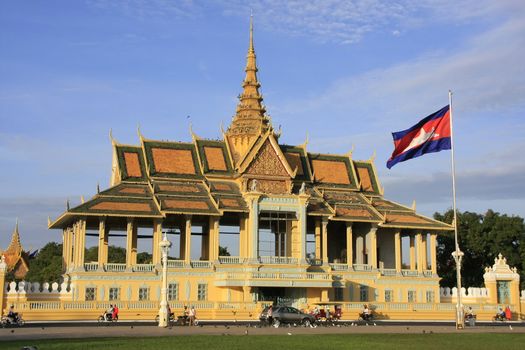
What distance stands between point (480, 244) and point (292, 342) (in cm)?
5319

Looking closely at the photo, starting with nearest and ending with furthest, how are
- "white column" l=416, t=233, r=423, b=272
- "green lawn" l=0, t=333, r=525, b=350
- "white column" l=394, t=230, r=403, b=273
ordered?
"green lawn" l=0, t=333, r=525, b=350 < "white column" l=394, t=230, r=403, b=273 < "white column" l=416, t=233, r=423, b=272

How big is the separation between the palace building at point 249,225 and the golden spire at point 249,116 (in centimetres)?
11

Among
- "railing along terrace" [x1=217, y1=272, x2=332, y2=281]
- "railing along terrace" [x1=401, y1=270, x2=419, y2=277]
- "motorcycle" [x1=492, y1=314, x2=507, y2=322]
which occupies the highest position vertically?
"railing along terrace" [x1=401, y1=270, x2=419, y2=277]

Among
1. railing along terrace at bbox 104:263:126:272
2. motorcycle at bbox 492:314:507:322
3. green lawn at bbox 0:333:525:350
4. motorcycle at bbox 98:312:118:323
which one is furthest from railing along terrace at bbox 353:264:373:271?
green lawn at bbox 0:333:525:350

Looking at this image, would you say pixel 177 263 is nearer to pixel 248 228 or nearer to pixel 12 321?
pixel 248 228

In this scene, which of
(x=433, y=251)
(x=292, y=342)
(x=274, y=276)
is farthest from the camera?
(x=433, y=251)

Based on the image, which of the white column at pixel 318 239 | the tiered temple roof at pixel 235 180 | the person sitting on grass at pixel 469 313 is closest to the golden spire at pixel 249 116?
the tiered temple roof at pixel 235 180

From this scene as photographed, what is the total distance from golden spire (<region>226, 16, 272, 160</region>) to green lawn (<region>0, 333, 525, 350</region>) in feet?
112

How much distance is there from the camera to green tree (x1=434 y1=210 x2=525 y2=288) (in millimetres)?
76500

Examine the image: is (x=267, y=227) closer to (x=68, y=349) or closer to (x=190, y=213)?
(x=190, y=213)

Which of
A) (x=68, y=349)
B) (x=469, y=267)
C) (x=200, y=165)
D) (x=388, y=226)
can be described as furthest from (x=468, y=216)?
(x=68, y=349)

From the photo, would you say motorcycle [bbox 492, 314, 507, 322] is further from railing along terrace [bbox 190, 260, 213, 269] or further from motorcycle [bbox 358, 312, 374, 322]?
railing along terrace [bbox 190, 260, 213, 269]

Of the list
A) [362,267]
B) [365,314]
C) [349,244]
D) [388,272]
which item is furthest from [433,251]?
[365,314]

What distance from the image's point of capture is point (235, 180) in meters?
63.1
